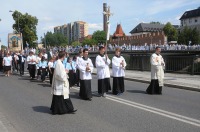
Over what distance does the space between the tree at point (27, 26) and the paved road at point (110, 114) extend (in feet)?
231

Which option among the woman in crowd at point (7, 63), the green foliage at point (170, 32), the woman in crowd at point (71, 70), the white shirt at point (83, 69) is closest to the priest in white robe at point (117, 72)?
the white shirt at point (83, 69)

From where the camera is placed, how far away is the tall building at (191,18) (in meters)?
122

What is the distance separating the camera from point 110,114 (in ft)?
28.9

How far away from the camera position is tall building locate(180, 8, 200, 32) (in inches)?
4817

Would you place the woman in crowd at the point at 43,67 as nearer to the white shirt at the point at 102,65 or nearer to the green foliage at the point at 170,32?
the white shirt at the point at 102,65

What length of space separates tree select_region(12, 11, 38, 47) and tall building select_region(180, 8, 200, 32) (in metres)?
63.4

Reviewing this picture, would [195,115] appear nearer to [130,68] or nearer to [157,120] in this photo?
[157,120]

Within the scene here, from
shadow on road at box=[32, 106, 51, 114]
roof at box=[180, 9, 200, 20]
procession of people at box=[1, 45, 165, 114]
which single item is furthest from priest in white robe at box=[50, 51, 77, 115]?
roof at box=[180, 9, 200, 20]

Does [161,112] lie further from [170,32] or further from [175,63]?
[170,32]

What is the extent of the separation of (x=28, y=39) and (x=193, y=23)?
70.7m

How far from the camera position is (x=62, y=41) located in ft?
488

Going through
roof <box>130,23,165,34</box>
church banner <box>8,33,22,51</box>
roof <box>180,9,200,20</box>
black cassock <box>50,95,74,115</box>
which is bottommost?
black cassock <box>50,95,74,115</box>

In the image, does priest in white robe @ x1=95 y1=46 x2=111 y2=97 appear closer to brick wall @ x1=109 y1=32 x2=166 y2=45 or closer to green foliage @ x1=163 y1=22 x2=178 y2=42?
brick wall @ x1=109 y1=32 x2=166 y2=45

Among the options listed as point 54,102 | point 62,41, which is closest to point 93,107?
point 54,102
